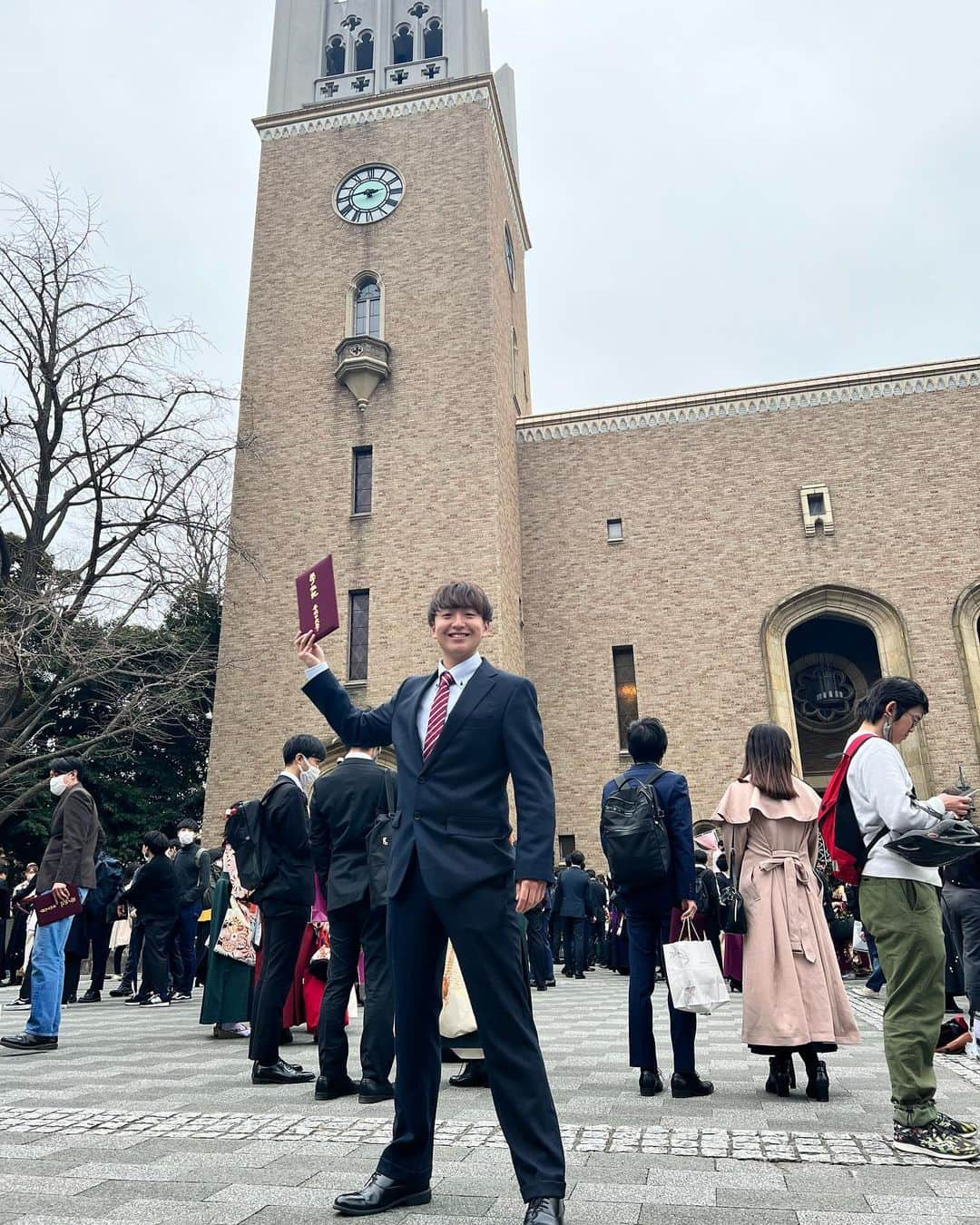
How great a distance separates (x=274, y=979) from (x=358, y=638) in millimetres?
14565

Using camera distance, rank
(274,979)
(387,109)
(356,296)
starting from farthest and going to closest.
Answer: (387,109)
(356,296)
(274,979)

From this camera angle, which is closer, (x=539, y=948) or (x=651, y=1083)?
(x=651, y=1083)

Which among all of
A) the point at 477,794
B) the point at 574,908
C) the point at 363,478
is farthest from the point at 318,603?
the point at 363,478

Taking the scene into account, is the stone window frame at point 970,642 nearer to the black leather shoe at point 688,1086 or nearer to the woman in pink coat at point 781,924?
the woman in pink coat at point 781,924

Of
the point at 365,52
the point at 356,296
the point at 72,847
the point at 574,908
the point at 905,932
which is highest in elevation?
the point at 365,52

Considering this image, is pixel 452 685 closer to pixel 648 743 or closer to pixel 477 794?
pixel 477 794

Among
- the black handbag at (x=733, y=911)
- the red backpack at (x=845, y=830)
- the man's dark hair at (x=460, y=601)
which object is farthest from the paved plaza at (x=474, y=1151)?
the man's dark hair at (x=460, y=601)

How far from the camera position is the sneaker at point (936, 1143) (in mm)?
3168

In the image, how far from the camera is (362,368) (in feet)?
67.6

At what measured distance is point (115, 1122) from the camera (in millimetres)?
3859

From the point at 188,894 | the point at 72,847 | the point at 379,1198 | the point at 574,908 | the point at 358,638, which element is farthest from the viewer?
the point at 358,638

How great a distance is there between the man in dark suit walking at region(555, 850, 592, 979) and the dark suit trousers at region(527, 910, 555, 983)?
5.34 ft

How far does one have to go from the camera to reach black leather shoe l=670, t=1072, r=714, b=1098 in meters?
4.33

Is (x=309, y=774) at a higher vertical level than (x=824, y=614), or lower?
lower
